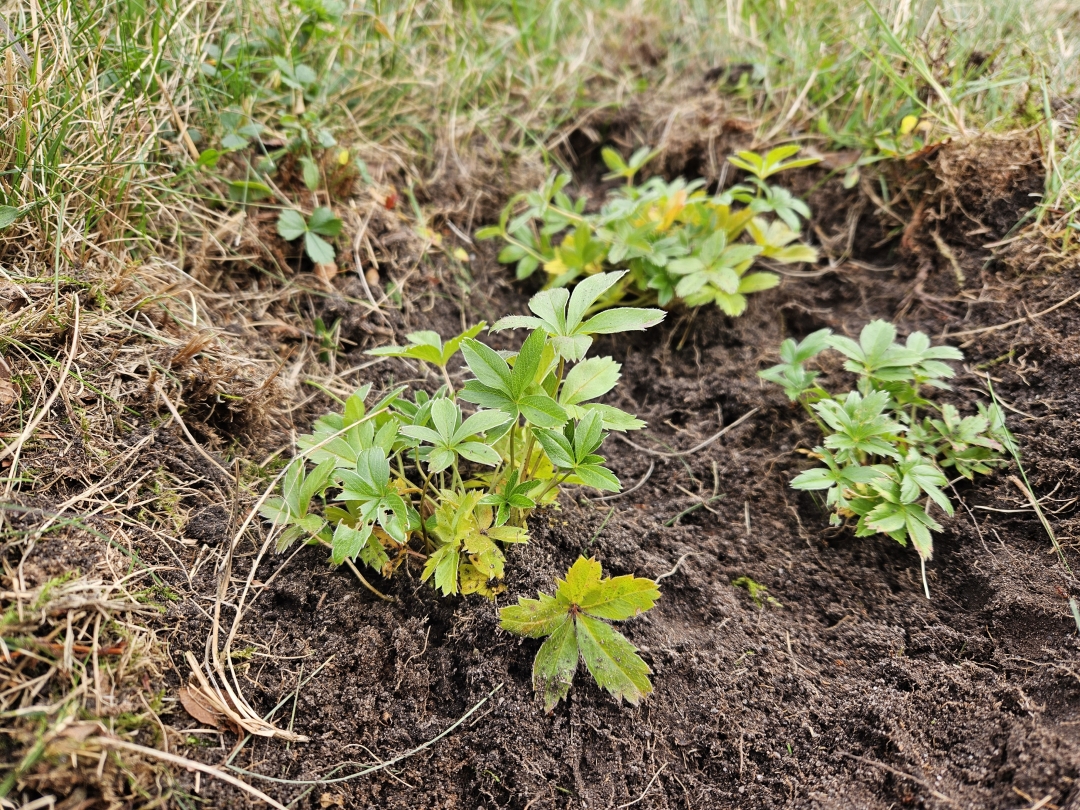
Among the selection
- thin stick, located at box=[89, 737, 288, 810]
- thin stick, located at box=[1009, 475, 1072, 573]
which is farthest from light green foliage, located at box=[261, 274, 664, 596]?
thin stick, located at box=[1009, 475, 1072, 573]

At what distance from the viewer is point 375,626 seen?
1438 mm

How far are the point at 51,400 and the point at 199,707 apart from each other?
0.67 metres

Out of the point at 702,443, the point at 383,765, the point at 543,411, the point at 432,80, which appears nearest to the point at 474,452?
the point at 543,411

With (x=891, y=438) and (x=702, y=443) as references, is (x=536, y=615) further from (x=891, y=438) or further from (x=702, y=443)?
(x=891, y=438)

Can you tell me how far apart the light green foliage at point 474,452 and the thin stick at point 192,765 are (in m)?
0.38

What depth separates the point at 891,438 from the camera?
5.49 ft

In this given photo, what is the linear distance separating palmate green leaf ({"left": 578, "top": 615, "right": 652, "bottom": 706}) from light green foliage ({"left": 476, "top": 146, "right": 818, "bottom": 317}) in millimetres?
981

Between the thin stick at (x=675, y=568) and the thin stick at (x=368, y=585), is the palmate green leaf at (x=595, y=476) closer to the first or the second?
the thin stick at (x=675, y=568)

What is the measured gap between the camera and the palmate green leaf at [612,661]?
51.2 inches

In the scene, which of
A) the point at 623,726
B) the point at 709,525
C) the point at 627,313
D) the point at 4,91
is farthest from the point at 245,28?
the point at 623,726

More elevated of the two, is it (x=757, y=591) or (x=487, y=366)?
(x=487, y=366)

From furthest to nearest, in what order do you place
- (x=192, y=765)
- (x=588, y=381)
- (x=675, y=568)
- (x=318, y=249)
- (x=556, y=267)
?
(x=556, y=267) → (x=318, y=249) → (x=675, y=568) → (x=588, y=381) → (x=192, y=765)

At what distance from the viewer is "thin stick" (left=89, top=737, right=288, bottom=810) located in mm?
1085

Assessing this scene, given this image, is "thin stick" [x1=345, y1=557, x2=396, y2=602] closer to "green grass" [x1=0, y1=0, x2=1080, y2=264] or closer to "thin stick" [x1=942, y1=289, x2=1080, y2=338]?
"green grass" [x1=0, y1=0, x2=1080, y2=264]
